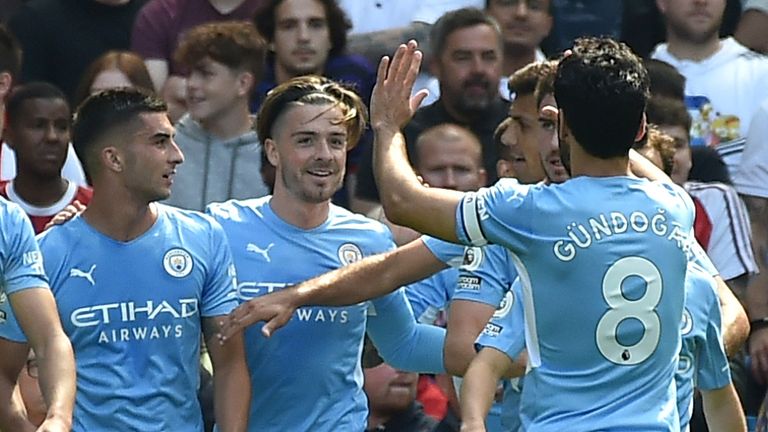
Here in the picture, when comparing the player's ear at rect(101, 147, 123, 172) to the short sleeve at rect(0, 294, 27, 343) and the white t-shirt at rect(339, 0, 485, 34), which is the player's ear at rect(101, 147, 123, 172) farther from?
the white t-shirt at rect(339, 0, 485, 34)

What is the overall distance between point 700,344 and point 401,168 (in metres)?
1.26

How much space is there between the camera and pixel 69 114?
10703 mm

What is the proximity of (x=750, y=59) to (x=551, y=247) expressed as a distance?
5.37 metres

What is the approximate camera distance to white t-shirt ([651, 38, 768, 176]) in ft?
37.3

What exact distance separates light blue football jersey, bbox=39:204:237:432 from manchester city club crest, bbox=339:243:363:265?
632 millimetres

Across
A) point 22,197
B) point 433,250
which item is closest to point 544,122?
point 433,250

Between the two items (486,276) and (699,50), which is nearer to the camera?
(486,276)

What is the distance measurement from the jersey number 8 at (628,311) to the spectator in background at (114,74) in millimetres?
4906

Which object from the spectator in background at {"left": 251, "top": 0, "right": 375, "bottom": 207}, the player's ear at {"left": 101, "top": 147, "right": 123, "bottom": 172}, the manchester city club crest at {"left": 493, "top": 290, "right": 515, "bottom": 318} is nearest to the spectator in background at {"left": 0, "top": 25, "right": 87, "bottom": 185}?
the spectator in background at {"left": 251, "top": 0, "right": 375, "bottom": 207}

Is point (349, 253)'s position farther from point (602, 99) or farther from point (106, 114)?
point (602, 99)

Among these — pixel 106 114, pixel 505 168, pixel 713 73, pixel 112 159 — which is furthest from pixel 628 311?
pixel 713 73

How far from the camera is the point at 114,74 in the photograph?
11055 millimetres

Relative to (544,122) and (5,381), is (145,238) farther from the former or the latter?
(544,122)

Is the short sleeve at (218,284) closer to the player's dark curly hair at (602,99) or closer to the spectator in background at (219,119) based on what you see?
the player's dark curly hair at (602,99)
